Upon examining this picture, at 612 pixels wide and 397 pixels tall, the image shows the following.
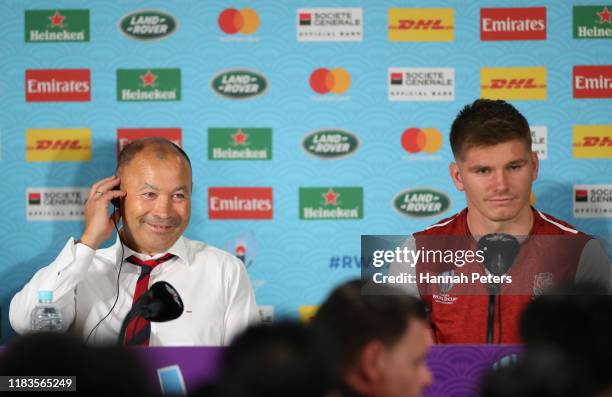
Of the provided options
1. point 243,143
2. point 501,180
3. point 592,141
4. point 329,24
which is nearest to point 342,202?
point 243,143

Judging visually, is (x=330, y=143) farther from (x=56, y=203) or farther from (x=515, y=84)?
(x=56, y=203)

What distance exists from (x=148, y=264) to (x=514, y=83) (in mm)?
1772

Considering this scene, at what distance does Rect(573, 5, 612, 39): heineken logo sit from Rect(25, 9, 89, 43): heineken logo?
221cm

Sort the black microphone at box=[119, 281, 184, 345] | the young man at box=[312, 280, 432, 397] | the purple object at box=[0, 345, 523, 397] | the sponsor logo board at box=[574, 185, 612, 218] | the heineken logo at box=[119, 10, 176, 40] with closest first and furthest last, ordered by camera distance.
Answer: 1. the young man at box=[312, 280, 432, 397]
2. the purple object at box=[0, 345, 523, 397]
3. the black microphone at box=[119, 281, 184, 345]
4. the sponsor logo board at box=[574, 185, 612, 218]
5. the heineken logo at box=[119, 10, 176, 40]

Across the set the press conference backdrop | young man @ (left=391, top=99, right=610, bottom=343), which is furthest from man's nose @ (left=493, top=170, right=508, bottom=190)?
the press conference backdrop

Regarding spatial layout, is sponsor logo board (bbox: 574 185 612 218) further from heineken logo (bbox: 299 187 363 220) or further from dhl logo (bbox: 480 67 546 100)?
heineken logo (bbox: 299 187 363 220)

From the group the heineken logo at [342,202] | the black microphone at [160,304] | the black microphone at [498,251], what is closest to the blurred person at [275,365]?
the black microphone at [160,304]

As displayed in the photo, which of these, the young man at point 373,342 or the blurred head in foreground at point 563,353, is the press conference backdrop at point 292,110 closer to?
the young man at point 373,342

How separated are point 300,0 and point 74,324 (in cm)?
171

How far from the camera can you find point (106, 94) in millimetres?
3107

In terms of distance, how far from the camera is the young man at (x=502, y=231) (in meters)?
2.30

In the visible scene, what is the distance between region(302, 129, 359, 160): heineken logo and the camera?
121 inches

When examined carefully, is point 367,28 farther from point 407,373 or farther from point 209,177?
point 407,373

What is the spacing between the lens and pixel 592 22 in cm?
303
